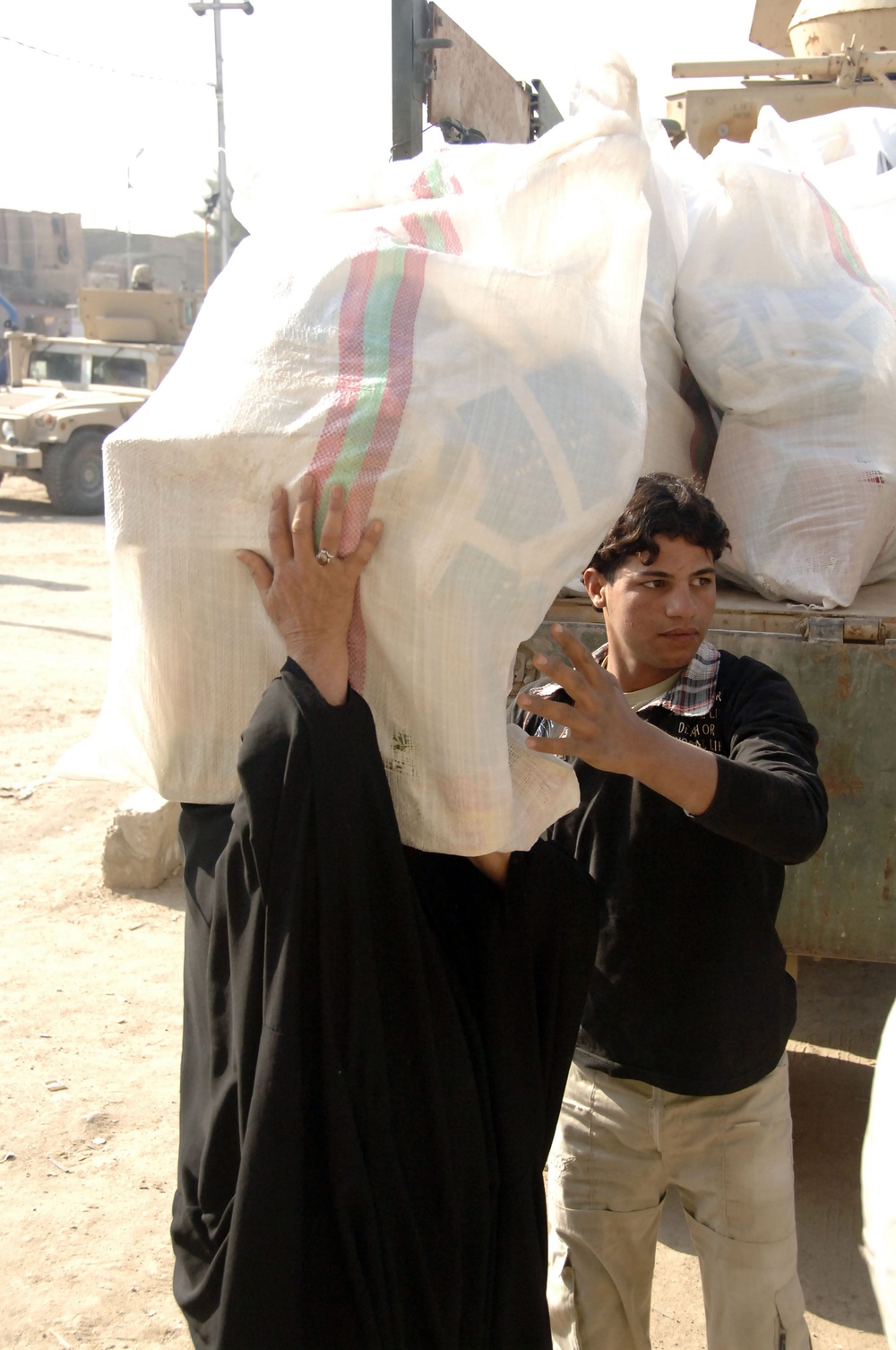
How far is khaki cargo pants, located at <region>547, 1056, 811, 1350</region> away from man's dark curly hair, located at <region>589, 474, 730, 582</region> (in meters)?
0.75

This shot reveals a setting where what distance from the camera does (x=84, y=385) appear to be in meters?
14.1

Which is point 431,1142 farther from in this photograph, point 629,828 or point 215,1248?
point 629,828

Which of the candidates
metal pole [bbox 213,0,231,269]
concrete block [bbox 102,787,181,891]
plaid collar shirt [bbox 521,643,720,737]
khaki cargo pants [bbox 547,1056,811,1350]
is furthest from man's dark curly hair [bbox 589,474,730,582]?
metal pole [bbox 213,0,231,269]

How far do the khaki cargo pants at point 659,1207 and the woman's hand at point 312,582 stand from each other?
867 millimetres

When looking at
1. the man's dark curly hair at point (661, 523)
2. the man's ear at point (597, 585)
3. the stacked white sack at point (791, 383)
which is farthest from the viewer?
the stacked white sack at point (791, 383)

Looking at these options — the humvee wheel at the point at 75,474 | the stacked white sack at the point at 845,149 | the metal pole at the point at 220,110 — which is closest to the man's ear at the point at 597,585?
the stacked white sack at the point at 845,149

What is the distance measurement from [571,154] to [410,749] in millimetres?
614

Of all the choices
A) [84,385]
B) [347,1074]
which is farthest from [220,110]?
[347,1074]

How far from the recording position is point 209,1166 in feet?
4.08

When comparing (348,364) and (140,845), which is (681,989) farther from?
(140,845)

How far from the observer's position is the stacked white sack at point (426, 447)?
115cm

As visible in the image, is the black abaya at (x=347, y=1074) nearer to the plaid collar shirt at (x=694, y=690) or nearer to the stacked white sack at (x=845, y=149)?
the plaid collar shirt at (x=694, y=690)

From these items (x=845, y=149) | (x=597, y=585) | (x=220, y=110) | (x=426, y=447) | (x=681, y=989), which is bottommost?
(x=681, y=989)

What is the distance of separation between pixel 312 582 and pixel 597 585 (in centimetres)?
69
